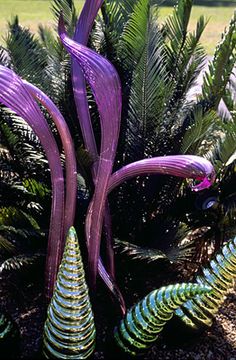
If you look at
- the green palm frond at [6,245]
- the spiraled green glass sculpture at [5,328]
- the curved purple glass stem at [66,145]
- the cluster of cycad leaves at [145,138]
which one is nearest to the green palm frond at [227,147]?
the cluster of cycad leaves at [145,138]

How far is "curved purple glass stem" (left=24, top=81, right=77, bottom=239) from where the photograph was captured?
2.56 m

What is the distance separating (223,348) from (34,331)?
891 mm

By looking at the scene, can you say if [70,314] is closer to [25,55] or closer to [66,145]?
[66,145]

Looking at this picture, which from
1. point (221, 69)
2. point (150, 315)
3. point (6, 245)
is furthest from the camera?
point (221, 69)

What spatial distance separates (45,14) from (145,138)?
30.9 feet

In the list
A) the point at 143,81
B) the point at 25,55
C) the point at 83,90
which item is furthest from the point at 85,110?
the point at 25,55

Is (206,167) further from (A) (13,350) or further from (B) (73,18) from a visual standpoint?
(B) (73,18)

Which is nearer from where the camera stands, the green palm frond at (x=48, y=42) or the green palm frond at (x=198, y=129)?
the green palm frond at (x=198, y=129)

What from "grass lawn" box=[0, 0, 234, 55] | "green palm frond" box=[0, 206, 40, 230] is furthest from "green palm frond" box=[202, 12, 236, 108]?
"grass lawn" box=[0, 0, 234, 55]

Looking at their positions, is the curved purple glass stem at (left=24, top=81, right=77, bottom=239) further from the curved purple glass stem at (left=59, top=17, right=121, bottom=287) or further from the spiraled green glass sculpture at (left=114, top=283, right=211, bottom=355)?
the spiraled green glass sculpture at (left=114, top=283, right=211, bottom=355)

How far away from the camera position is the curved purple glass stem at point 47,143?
2.46m

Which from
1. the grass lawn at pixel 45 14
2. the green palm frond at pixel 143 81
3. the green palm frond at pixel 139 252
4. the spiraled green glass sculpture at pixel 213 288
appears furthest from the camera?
the grass lawn at pixel 45 14

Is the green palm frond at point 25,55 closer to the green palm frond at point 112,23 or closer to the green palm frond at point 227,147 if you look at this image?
the green palm frond at point 112,23

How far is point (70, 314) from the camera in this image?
2285mm
